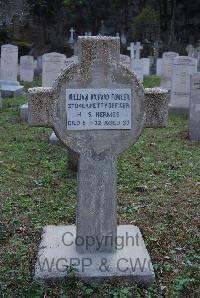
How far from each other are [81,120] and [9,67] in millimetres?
14301

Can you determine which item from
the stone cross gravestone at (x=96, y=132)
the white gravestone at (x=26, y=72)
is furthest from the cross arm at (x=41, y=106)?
the white gravestone at (x=26, y=72)

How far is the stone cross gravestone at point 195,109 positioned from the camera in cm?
934

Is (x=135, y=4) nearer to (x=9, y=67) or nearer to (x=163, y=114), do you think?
(x=9, y=67)

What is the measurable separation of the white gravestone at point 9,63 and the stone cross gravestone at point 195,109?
958cm

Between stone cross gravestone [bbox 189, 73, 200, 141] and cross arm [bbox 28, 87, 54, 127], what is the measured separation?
6.01 metres

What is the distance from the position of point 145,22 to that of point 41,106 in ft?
114

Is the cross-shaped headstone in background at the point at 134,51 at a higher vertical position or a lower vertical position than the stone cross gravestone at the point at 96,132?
higher

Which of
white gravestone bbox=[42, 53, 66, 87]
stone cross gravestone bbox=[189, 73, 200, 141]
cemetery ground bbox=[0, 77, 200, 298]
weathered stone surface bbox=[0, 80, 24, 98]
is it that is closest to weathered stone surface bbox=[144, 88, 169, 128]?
cemetery ground bbox=[0, 77, 200, 298]

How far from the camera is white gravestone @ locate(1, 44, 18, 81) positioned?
17469mm

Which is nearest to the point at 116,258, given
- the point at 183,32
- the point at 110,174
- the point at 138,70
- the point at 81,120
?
the point at 110,174

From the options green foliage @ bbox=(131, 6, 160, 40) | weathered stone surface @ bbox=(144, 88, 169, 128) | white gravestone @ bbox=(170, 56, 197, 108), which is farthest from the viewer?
green foliage @ bbox=(131, 6, 160, 40)

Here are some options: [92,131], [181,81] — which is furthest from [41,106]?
[181,81]

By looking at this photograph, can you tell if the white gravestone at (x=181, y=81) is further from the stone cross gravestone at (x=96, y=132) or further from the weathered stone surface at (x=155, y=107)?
the stone cross gravestone at (x=96, y=132)

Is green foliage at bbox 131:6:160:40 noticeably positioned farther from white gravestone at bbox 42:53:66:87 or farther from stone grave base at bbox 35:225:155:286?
stone grave base at bbox 35:225:155:286
